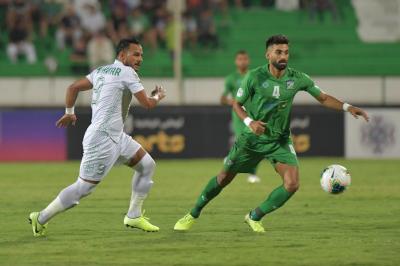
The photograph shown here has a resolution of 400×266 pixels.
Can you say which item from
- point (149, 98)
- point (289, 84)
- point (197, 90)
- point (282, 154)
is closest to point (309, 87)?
point (289, 84)

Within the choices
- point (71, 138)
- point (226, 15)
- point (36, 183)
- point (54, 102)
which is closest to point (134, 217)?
point (36, 183)

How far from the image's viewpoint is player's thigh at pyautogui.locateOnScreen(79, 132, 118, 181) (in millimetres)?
9859

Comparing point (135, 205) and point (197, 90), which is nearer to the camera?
point (135, 205)

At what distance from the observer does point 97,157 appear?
32.4 feet

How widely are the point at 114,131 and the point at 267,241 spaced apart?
194cm

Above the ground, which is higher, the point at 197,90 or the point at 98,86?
the point at 98,86

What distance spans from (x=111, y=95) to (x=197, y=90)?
45.5ft

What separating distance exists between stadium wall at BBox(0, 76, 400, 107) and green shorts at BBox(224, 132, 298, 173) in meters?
12.8

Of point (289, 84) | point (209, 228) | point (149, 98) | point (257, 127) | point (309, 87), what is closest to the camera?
point (257, 127)

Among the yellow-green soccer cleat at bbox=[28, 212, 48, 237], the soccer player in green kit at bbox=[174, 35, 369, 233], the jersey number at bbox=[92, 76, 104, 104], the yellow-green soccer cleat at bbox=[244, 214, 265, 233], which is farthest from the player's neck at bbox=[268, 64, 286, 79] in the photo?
the yellow-green soccer cleat at bbox=[28, 212, 48, 237]

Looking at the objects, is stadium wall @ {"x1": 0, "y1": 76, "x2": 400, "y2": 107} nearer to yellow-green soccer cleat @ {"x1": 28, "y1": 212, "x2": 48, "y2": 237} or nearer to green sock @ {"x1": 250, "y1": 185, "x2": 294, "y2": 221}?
green sock @ {"x1": 250, "y1": 185, "x2": 294, "y2": 221}

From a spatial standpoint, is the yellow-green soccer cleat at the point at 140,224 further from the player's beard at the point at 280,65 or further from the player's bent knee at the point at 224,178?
the player's beard at the point at 280,65

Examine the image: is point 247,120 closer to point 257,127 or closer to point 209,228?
point 257,127

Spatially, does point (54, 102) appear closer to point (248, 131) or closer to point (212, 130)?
point (212, 130)
